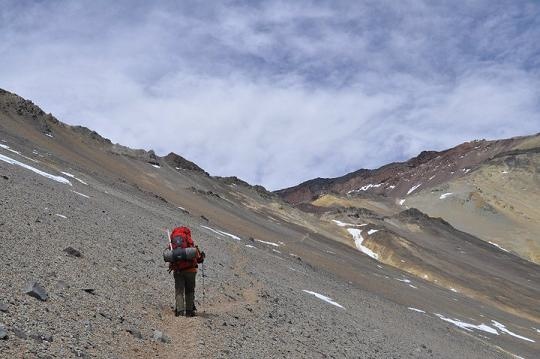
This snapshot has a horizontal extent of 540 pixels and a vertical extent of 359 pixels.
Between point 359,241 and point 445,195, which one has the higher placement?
point 445,195

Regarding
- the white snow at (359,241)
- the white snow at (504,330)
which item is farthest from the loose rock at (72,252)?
the white snow at (359,241)

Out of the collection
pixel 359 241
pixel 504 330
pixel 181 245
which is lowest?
pixel 504 330

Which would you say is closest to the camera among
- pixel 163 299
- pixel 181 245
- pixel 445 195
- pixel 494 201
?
pixel 181 245

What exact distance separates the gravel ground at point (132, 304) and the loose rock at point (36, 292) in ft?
0.35

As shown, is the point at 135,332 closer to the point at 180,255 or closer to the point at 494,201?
the point at 180,255

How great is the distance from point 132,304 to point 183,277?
118 cm

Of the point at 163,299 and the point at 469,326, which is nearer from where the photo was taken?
the point at 163,299

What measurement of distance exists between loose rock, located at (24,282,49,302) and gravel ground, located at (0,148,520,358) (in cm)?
11

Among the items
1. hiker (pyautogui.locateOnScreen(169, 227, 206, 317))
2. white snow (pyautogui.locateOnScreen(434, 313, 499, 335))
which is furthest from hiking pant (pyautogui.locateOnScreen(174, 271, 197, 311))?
white snow (pyautogui.locateOnScreen(434, 313, 499, 335))

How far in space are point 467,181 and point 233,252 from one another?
147051mm

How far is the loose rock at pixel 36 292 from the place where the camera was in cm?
969

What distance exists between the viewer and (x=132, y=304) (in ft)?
38.6

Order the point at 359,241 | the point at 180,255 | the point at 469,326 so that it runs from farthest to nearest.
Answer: the point at 359,241
the point at 469,326
the point at 180,255

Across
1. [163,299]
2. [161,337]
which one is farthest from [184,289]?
[161,337]
